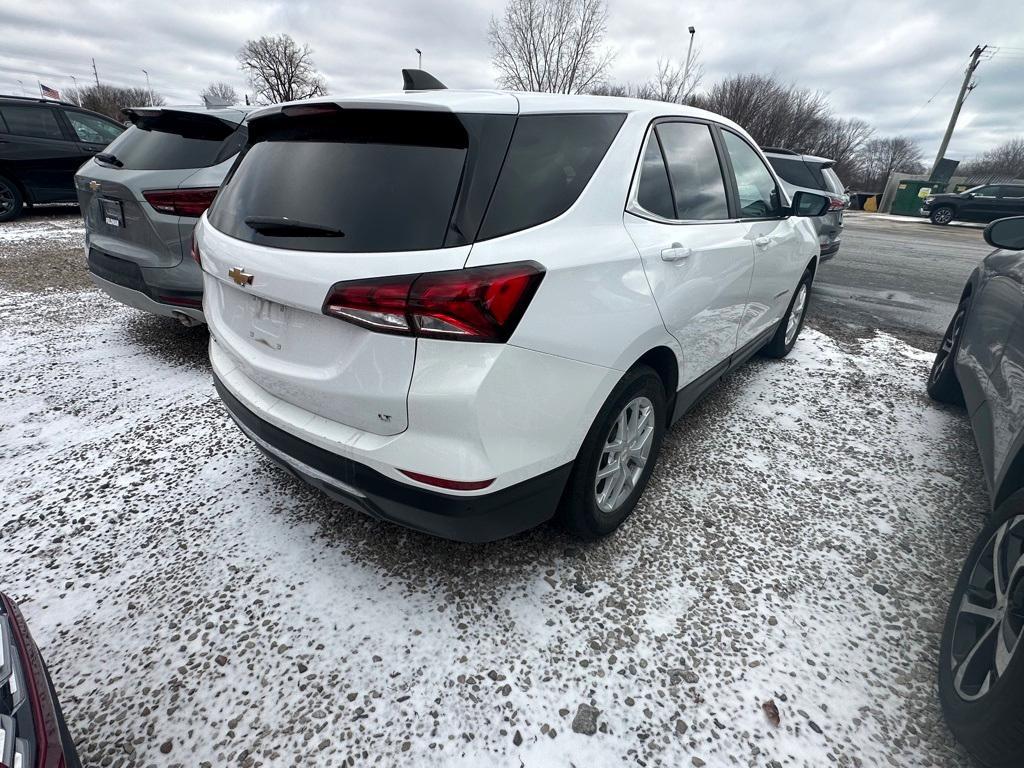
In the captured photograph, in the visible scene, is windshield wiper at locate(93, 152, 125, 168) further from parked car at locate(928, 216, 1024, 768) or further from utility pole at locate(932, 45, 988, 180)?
utility pole at locate(932, 45, 988, 180)

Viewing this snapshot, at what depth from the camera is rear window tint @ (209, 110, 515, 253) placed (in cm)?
151

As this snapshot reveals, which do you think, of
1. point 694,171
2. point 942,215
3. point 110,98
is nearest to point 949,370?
point 694,171

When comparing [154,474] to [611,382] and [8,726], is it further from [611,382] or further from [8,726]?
[611,382]

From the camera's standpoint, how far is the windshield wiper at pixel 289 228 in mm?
1609

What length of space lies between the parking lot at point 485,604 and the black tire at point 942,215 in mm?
25721

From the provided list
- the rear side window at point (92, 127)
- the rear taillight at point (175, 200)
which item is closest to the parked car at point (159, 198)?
the rear taillight at point (175, 200)

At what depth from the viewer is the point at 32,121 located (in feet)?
28.6

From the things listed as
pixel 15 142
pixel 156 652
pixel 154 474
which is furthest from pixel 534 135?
pixel 15 142

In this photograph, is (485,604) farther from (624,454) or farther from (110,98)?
(110,98)

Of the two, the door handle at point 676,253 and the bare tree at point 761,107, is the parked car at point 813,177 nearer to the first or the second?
the door handle at point 676,253

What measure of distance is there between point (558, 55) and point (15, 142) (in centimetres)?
2226

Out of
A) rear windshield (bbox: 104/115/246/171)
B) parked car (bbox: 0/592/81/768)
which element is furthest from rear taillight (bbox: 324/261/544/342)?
rear windshield (bbox: 104/115/246/171)

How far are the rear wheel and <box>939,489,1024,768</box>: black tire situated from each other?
27.8m

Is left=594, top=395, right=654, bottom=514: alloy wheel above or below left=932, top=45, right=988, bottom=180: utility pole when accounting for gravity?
below
